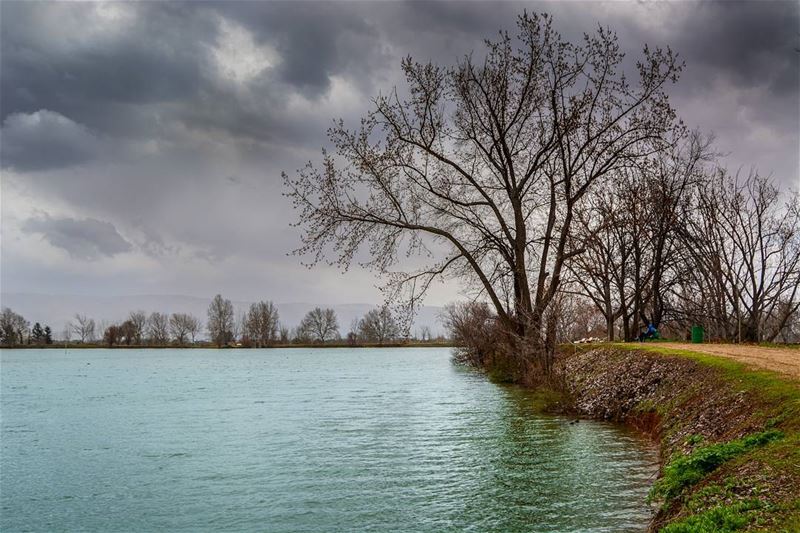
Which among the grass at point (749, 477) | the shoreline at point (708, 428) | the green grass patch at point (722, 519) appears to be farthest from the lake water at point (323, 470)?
the green grass patch at point (722, 519)

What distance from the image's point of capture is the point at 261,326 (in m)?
171

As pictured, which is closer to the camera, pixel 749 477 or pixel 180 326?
pixel 749 477

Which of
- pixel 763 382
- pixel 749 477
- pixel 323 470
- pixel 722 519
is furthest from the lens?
pixel 323 470

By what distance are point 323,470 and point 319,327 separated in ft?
585

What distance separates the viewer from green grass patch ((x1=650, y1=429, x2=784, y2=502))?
359 inches

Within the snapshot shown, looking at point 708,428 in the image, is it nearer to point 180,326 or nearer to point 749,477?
point 749,477

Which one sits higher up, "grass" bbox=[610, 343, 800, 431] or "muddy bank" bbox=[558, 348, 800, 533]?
"grass" bbox=[610, 343, 800, 431]

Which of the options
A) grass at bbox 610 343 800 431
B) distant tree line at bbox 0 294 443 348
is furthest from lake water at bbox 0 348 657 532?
distant tree line at bbox 0 294 443 348

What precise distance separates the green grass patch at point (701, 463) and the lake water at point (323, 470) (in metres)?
0.56

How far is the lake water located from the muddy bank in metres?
0.86

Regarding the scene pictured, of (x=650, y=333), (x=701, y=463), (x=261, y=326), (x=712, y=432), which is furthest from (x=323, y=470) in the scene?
(x=261, y=326)

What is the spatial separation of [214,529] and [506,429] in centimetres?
1046

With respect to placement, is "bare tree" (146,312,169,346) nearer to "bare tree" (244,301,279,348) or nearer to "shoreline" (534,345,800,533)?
"bare tree" (244,301,279,348)

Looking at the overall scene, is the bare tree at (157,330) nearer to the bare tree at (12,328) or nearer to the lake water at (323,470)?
the bare tree at (12,328)
